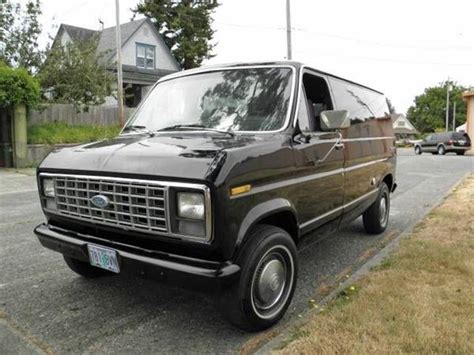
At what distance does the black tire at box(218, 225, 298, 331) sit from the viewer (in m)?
3.08

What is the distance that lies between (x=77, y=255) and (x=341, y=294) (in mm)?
2347

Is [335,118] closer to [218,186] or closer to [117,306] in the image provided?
[218,186]

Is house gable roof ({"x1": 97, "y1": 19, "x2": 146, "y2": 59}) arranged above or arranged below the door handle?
above

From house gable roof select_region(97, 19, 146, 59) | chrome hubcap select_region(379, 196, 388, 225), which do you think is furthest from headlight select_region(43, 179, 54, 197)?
house gable roof select_region(97, 19, 146, 59)

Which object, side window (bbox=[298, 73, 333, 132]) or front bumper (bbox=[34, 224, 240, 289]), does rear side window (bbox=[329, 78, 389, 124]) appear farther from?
front bumper (bbox=[34, 224, 240, 289])

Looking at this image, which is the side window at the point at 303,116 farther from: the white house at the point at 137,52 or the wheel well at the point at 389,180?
the white house at the point at 137,52

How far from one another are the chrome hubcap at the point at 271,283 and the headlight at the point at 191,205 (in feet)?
2.57

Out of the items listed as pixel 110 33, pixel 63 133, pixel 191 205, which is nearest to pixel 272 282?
pixel 191 205

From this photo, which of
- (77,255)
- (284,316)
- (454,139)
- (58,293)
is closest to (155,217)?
(77,255)

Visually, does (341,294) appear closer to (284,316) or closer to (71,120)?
(284,316)

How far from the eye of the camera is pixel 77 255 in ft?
11.3

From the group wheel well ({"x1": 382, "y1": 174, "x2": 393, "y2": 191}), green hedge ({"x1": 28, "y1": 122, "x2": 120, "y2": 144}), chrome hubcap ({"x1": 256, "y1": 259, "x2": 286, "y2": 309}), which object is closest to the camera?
chrome hubcap ({"x1": 256, "y1": 259, "x2": 286, "y2": 309})

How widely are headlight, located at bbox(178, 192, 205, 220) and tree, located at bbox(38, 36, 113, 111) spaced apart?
1702 centimetres

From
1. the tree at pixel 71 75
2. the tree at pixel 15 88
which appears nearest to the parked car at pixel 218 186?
the tree at pixel 15 88
